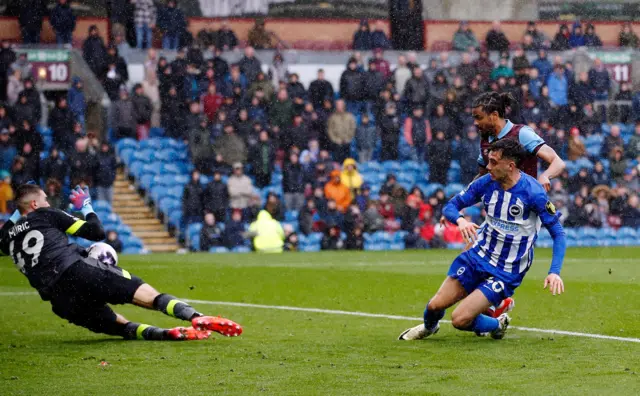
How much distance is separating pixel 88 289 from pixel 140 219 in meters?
15.7

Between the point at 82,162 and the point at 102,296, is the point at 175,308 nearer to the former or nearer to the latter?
the point at 102,296

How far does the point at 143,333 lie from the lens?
32.1ft

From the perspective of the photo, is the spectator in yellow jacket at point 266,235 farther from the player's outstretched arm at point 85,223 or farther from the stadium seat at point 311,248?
the player's outstretched arm at point 85,223

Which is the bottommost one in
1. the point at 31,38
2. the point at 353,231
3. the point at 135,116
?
the point at 353,231

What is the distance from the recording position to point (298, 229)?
82.1 ft

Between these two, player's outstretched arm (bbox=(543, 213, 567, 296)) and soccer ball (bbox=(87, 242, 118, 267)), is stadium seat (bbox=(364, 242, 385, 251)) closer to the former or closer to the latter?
soccer ball (bbox=(87, 242, 118, 267))

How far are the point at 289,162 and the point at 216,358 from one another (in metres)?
16.9

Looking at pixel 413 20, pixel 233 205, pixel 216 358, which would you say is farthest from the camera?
pixel 413 20

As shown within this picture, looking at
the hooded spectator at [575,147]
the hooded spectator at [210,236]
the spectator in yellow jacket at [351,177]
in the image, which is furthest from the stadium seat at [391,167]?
the hooded spectator at [210,236]

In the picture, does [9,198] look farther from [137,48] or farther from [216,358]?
[216,358]

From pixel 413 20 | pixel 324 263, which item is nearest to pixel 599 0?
pixel 413 20

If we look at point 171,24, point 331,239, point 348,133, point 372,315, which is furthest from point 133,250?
point 372,315

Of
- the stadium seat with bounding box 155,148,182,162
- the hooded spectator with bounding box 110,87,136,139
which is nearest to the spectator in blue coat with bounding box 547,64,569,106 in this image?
the stadium seat with bounding box 155,148,182,162

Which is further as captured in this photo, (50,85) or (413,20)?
(413,20)
